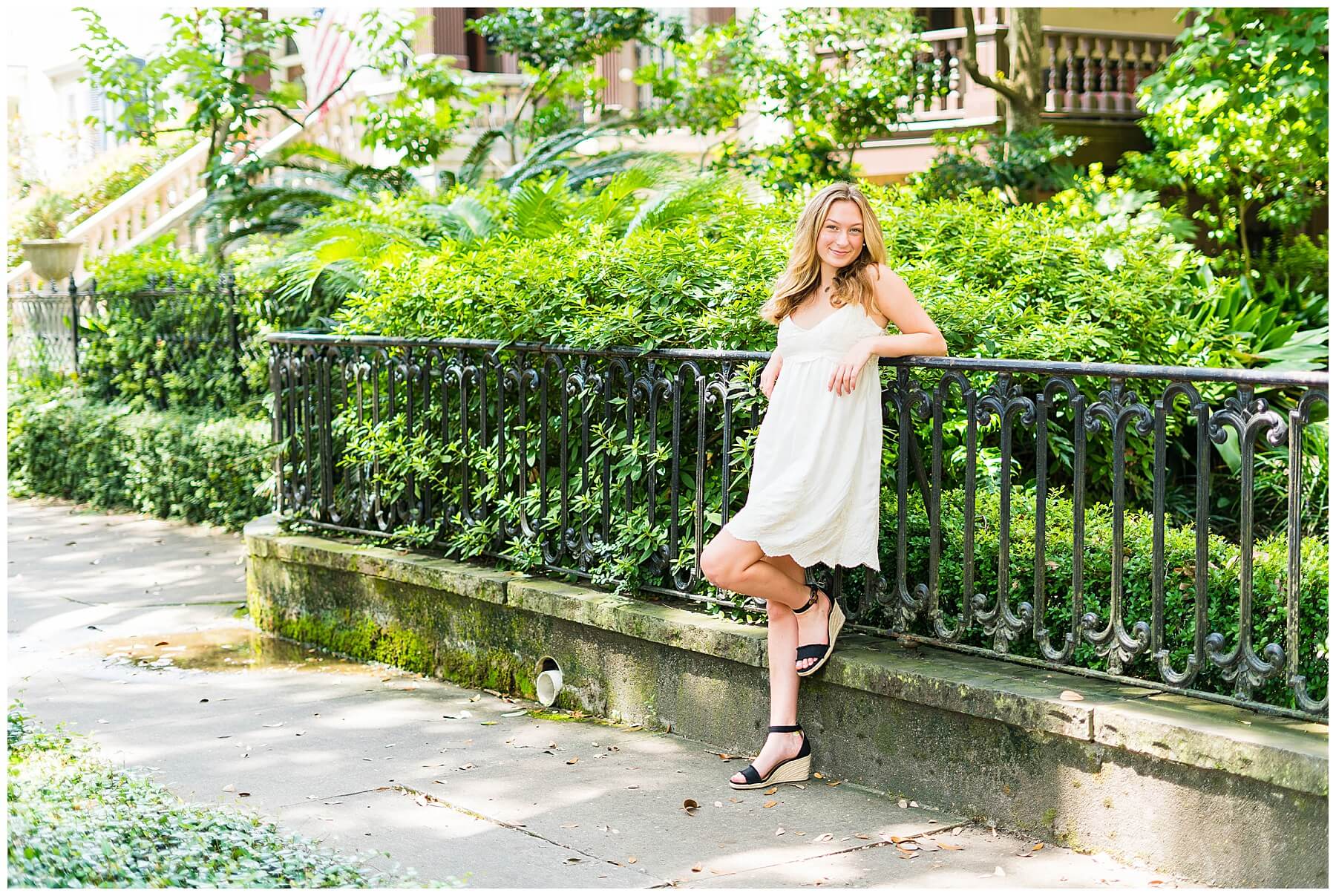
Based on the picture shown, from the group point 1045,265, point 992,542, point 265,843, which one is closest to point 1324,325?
point 1045,265

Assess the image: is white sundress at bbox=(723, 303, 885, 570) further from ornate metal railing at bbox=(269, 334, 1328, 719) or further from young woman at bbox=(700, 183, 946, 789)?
ornate metal railing at bbox=(269, 334, 1328, 719)

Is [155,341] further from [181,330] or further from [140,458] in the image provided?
[140,458]

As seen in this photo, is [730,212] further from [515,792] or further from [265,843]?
[265,843]

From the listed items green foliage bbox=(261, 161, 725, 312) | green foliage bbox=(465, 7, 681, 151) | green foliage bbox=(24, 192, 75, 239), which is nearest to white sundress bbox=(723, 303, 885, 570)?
green foliage bbox=(261, 161, 725, 312)

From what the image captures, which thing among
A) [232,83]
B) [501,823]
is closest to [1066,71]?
[232,83]

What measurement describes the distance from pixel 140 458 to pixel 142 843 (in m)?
8.43

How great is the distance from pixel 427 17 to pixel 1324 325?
8592 millimetres

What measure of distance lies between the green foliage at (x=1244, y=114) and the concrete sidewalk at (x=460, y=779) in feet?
23.8

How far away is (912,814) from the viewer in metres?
4.62

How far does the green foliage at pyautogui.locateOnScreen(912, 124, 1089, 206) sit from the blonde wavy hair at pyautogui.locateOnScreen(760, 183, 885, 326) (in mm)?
8221

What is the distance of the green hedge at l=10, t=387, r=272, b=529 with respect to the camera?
35.5 feet

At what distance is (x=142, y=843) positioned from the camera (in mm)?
3881

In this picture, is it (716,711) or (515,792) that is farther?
(716,711)

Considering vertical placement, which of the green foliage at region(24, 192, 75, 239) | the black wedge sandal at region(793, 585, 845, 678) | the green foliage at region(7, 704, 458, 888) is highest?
the green foliage at region(24, 192, 75, 239)
